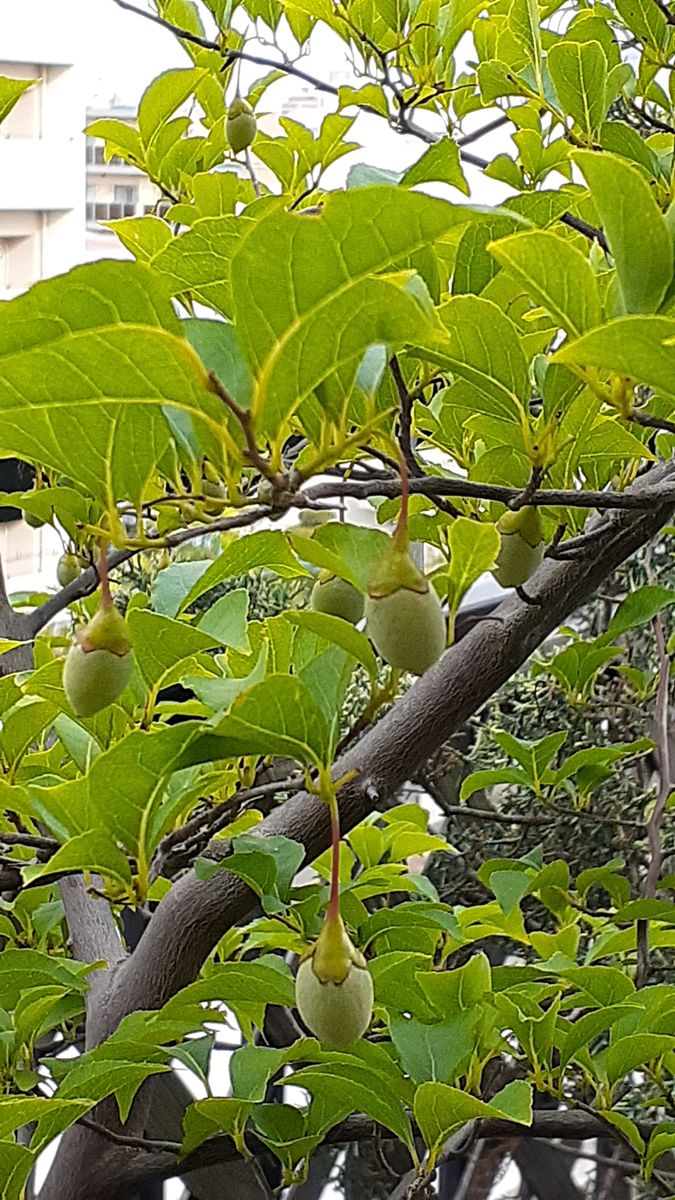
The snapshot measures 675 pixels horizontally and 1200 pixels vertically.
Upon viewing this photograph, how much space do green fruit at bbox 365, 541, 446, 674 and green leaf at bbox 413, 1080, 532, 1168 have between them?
228 mm

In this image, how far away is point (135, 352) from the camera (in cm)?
26

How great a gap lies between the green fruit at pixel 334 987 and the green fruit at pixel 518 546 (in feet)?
0.42

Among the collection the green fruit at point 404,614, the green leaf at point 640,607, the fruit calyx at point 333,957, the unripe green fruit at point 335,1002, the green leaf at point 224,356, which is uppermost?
the green leaf at point 224,356

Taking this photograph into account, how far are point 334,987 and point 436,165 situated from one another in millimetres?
222

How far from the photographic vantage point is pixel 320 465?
0.31 metres

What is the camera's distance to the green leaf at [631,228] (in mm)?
277

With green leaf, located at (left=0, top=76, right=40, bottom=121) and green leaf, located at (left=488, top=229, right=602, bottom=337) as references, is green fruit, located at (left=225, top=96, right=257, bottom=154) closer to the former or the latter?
green leaf, located at (left=0, top=76, right=40, bottom=121)

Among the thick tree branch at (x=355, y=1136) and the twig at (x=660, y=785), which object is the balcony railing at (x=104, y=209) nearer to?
the twig at (x=660, y=785)

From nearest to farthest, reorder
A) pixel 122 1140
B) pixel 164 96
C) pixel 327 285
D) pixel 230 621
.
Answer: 1. pixel 327 285
2. pixel 230 621
3. pixel 122 1140
4. pixel 164 96

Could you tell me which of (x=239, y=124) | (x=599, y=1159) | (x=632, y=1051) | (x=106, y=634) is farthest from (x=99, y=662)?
(x=599, y=1159)

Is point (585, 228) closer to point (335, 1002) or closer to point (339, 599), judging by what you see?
point (339, 599)

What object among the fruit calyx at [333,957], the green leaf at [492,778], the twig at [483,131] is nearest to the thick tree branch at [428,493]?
the fruit calyx at [333,957]

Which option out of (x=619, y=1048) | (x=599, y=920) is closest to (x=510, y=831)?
(x=599, y=920)

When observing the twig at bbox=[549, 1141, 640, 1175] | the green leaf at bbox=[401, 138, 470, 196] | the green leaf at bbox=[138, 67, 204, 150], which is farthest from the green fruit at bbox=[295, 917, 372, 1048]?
the twig at bbox=[549, 1141, 640, 1175]
